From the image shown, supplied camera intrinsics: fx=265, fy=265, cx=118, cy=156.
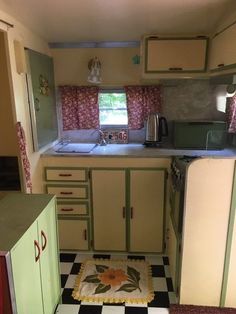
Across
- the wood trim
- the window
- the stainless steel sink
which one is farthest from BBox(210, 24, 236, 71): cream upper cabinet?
the wood trim

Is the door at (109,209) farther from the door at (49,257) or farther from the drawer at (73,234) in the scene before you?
the door at (49,257)

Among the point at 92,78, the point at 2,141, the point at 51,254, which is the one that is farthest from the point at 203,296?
the point at 92,78

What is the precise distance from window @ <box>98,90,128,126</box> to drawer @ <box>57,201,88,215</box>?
38.6 inches

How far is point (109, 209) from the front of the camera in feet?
8.35

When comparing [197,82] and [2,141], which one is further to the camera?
[197,82]

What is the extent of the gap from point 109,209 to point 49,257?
919 mm

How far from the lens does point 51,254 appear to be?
175 centimetres

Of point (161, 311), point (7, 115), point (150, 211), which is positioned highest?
point (7, 115)

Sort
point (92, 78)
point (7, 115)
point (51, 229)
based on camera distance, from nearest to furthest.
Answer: point (51, 229)
point (7, 115)
point (92, 78)

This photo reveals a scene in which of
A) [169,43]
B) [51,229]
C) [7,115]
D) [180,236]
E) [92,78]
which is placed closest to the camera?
[51,229]

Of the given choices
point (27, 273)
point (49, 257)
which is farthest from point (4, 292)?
point (49, 257)

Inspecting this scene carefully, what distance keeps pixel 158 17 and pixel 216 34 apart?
59cm

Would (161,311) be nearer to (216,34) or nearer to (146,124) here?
(146,124)

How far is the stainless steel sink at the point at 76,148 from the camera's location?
2.58m
